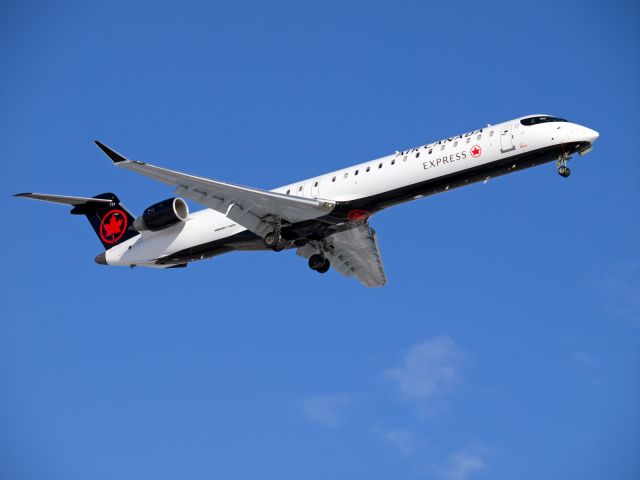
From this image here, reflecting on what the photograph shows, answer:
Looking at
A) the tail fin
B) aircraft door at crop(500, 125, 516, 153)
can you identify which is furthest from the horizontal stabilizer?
aircraft door at crop(500, 125, 516, 153)

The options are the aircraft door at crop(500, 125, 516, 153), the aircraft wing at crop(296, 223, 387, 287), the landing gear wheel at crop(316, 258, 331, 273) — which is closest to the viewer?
the aircraft door at crop(500, 125, 516, 153)

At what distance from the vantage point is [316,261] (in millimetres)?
29859

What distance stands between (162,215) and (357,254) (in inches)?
247

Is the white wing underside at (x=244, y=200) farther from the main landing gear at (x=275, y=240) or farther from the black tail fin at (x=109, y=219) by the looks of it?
the black tail fin at (x=109, y=219)

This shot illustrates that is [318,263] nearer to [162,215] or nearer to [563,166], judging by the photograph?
[162,215]

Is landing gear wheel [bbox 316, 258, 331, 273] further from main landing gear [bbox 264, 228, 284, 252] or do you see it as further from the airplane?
main landing gear [bbox 264, 228, 284, 252]

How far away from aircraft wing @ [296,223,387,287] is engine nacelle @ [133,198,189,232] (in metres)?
3.93

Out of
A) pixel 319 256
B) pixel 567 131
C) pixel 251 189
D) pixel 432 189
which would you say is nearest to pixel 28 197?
pixel 251 189

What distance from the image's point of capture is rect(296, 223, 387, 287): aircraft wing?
29.5m

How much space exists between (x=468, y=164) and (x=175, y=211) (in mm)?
8980

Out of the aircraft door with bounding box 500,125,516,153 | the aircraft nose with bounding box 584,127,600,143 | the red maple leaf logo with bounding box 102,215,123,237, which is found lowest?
the red maple leaf logo with bounding box 102,215,123,237

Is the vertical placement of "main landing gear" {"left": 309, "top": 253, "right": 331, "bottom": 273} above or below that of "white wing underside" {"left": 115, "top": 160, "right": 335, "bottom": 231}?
above

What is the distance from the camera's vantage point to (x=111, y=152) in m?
24.2

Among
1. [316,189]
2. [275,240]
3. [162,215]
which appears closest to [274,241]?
[275,240]
